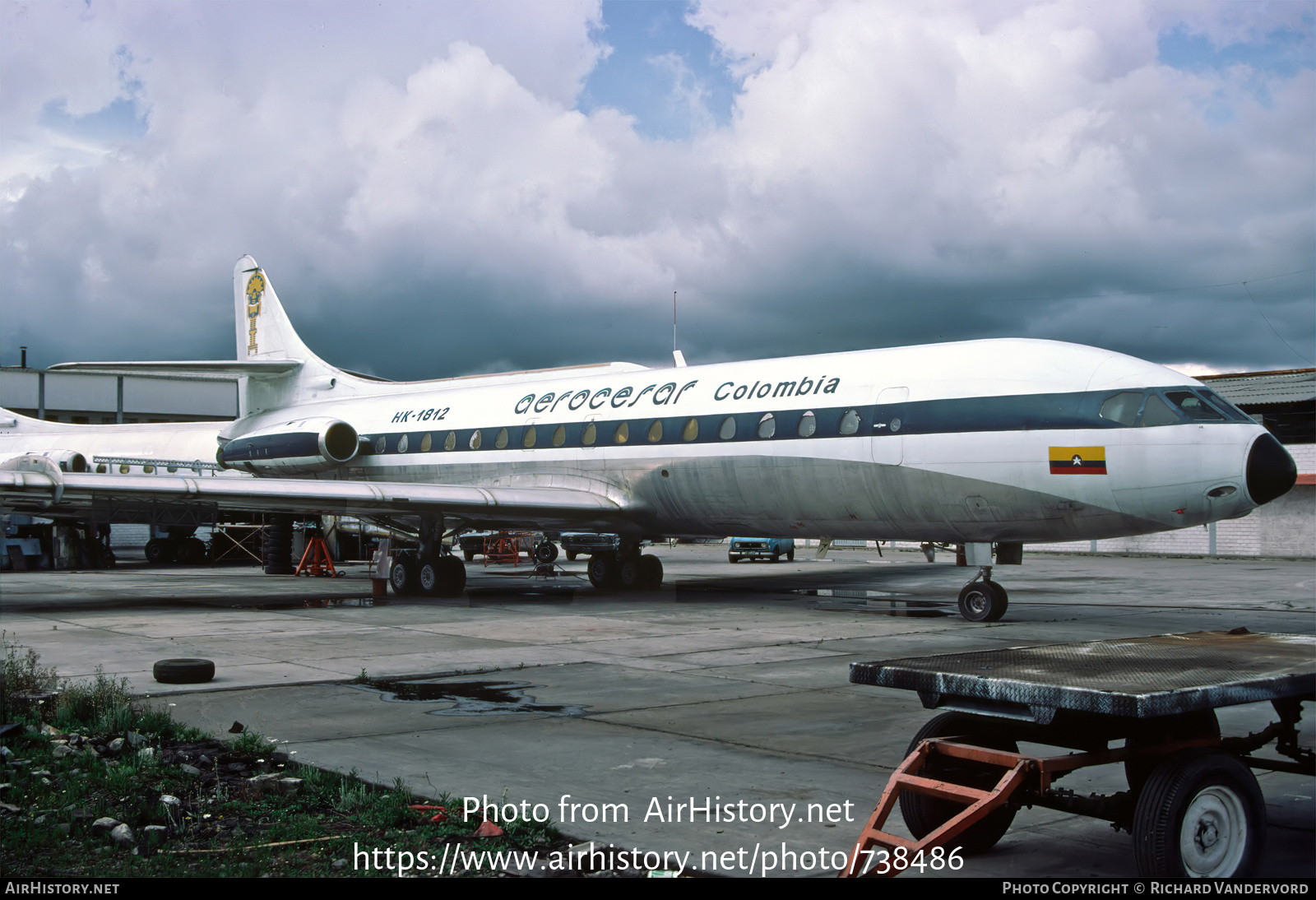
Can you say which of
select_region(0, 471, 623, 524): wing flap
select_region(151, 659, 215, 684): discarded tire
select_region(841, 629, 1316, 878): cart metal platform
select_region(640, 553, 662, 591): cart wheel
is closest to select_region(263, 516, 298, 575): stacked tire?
select_region(0, 471, 623, 524): wing flap

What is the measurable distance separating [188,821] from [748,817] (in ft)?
9.06

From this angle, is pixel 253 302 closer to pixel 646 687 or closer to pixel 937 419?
pixel 937 419

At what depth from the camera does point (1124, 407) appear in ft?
43.1

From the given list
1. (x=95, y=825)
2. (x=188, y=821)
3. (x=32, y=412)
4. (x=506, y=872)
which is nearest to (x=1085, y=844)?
(x=506, y=872)

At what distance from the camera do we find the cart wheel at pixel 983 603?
47.9 feet

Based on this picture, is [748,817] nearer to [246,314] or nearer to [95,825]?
[95,825]

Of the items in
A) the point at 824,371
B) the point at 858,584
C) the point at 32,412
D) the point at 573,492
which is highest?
the point at 32,412

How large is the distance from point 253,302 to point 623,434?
1411 centimetres

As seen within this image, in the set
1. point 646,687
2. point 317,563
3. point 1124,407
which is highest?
point 1124,407

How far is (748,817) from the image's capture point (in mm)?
5375

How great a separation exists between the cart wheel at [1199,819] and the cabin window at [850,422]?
10.7 m

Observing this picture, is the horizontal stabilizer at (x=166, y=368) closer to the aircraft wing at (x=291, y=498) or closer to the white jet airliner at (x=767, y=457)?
the white jet airliner at (x=767, y=457)

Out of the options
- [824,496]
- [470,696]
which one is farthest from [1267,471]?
[470,696]

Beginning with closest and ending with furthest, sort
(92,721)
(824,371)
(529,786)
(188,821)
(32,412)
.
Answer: (188,821)
(529,786)
(92,721)
(824,371)
(32,412)
